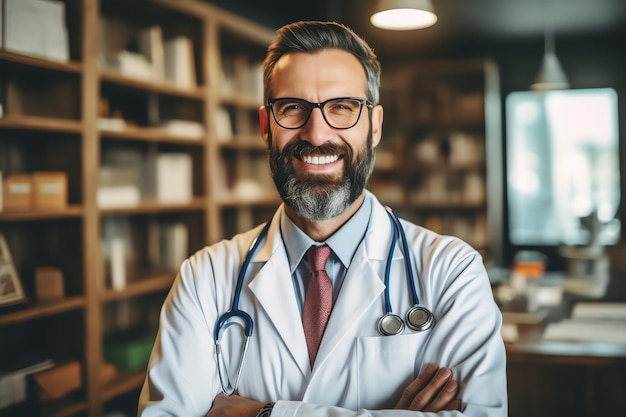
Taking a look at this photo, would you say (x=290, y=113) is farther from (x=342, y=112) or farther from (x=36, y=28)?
(x=36, y=28)

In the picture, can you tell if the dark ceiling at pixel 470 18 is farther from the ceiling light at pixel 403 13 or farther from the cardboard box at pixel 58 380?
the cardboard box at pixel 58 380

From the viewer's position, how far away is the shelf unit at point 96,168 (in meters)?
2.93

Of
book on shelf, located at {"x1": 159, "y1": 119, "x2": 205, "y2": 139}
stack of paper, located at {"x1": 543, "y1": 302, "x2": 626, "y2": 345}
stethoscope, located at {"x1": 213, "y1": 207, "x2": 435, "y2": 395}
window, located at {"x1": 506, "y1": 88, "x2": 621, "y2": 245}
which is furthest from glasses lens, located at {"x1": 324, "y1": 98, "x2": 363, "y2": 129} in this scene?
window, located at {"x1": 506, "y1": 88, "x2": 621, "y2": 245}

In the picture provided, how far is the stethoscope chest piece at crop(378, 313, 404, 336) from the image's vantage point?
4.65ft

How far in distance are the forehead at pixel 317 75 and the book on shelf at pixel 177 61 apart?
2.41 m

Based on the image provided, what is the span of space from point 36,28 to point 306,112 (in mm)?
1850

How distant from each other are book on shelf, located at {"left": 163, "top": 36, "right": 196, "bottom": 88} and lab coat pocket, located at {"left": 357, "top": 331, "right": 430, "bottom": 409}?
9.24 ft

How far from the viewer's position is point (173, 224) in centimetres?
412

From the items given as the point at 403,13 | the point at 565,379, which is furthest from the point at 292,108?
the point at 565,379

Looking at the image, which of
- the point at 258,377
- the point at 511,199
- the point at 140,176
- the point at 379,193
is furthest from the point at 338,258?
the point at 511,199

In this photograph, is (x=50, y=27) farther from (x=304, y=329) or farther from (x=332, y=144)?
(x=304, y=329)

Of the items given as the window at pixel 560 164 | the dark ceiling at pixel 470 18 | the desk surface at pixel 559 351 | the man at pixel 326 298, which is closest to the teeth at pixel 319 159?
the man at pixel 326 298

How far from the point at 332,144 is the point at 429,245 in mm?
352

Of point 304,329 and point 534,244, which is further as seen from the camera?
point 534,244
